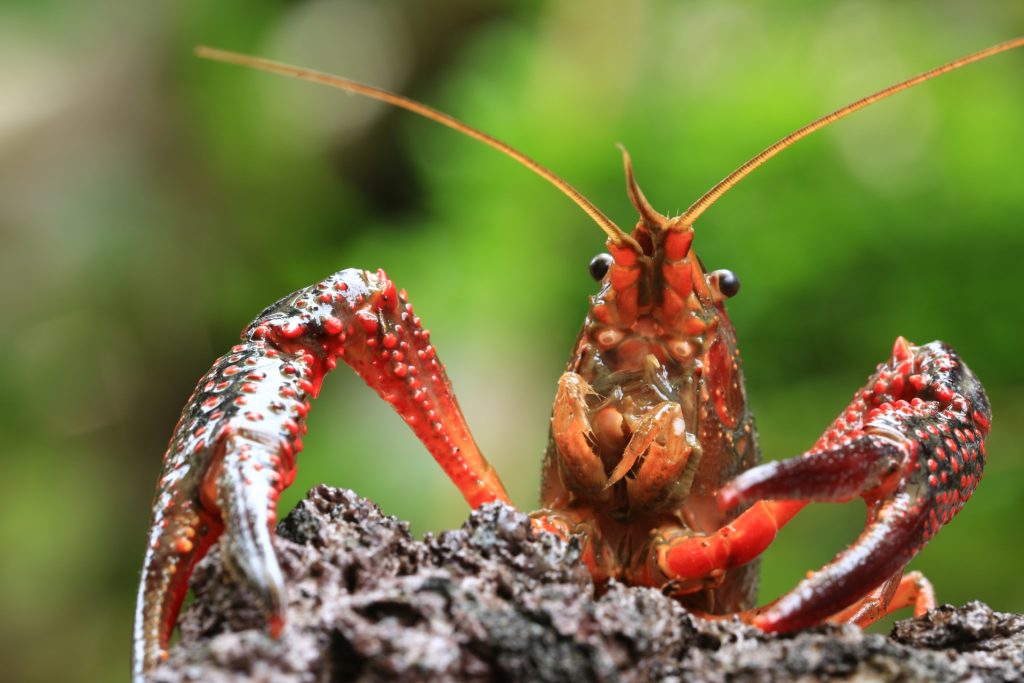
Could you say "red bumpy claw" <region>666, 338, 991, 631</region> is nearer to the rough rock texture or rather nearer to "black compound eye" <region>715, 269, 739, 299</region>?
the rough rock texture

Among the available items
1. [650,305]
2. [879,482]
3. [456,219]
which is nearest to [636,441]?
[650,305]

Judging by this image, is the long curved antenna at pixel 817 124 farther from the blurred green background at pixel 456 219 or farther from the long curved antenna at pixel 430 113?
the blurred green background at pixel 456 219

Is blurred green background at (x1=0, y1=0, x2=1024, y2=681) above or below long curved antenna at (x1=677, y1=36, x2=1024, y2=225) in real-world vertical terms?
above

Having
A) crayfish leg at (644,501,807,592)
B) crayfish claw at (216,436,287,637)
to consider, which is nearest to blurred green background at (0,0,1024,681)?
crayfish leg at (644,501,807,592)

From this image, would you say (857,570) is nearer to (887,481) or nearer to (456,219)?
(887,481)

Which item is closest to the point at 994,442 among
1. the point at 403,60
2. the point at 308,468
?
the point at 308,468

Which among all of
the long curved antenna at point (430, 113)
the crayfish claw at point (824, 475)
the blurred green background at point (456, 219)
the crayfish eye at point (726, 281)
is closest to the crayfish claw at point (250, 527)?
the crayfish claw at point (824, 475)
